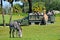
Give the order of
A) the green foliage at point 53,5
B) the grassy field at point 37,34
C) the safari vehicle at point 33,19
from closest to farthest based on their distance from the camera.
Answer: the grassy field at point 37,34, the safari vehicle at point 33,19, the green foliage at point 53,5

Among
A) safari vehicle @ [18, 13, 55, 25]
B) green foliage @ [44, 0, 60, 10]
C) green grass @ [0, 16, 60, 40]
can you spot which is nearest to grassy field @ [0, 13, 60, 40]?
green grass @ [0, 16, 60, 40]

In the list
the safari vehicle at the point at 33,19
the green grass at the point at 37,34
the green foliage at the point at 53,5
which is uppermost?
the green foliage at the point at 53,5

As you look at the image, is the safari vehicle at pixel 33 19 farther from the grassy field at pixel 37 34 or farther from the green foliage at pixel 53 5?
the green foliage at pixel 53 5

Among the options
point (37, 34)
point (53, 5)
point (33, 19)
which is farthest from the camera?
point (53, 5)

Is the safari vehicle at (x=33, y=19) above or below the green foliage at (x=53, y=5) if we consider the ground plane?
below

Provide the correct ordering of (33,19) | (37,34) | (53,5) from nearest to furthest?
(37,34) < (33,19) < (53,5)

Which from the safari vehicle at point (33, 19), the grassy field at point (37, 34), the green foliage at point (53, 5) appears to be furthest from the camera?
the green foliage at point (53, 5)

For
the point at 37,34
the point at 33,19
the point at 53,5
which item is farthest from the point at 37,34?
the point at 53,5

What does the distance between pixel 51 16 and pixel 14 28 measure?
49.1 ft

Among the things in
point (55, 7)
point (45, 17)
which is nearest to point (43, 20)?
point (45, 17)

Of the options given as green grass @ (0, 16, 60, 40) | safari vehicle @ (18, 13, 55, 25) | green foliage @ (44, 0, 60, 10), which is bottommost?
green grass @ (0, 16, 60, 40)

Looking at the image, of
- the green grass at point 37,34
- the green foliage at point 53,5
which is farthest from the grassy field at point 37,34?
the green foliage at point 53,5

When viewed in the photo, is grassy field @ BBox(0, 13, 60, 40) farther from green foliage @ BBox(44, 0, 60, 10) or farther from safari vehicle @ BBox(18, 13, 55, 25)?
green foliage @ BBox(44, 0, 60, 10)

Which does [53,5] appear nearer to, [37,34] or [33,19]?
[33,19]
